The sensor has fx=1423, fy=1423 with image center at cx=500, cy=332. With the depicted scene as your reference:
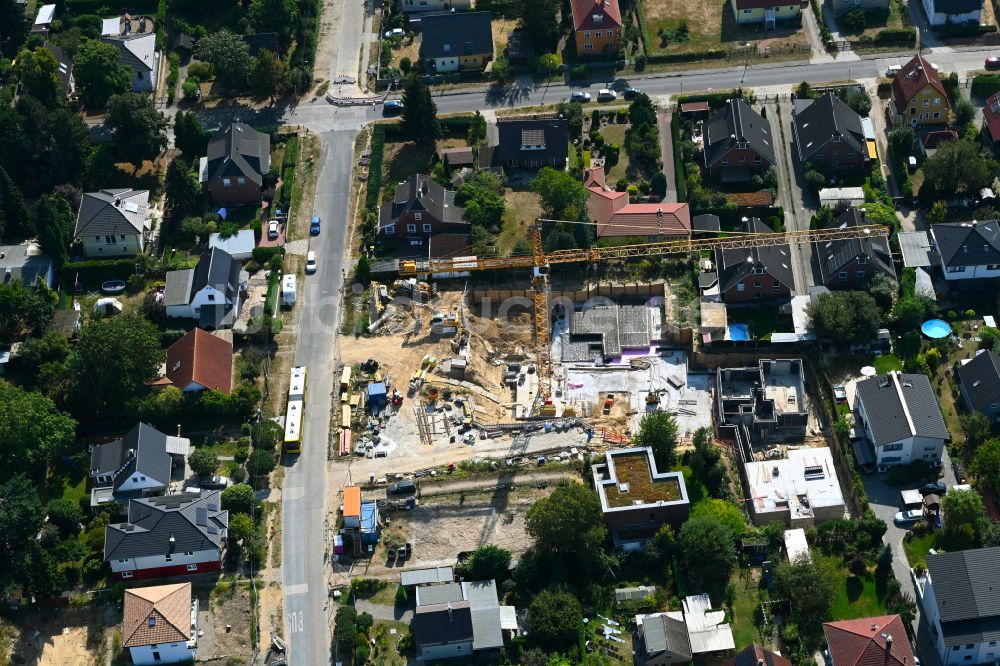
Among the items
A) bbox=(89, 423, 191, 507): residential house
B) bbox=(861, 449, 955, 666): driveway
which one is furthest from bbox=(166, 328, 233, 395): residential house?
bbox=(861, 449, 955, 666): driveway

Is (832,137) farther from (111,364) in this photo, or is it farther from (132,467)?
(132,467)

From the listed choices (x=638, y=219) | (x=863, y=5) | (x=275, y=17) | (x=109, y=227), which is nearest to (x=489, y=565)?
(x=638, y=219)

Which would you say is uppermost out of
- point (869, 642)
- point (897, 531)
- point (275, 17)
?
point (275, 17)

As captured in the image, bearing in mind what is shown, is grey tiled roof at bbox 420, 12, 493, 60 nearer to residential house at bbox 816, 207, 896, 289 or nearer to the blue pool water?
the blue pool water

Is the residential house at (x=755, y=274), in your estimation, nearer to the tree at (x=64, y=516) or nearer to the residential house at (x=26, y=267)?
the tree at (x=64, y=516)

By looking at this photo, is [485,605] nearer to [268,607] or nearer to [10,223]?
[268,607]

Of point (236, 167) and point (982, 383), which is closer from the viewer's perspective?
point (982, 383)
